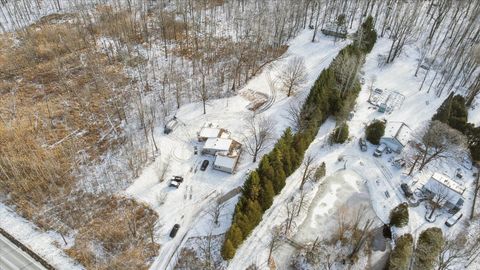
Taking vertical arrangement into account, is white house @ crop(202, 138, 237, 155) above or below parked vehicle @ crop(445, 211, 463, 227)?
above

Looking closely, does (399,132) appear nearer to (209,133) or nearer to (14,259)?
(209,133)

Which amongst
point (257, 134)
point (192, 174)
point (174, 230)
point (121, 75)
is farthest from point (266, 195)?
point (121, 75)

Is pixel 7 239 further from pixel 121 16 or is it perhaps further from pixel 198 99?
pixel 121 16

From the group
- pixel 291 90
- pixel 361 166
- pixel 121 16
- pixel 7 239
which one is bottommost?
pixel 7 239

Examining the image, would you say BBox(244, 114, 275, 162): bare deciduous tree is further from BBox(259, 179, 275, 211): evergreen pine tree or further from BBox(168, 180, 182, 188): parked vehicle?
BBox(168, 180, 182, 188): parked vehicle

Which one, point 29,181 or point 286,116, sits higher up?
point 286,116

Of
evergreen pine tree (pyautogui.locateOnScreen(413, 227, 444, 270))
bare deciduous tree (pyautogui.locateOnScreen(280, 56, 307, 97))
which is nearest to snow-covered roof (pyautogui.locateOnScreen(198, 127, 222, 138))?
bare deciduous tree (pyautogui.locateOnScreen(280, 56, 307, 97))

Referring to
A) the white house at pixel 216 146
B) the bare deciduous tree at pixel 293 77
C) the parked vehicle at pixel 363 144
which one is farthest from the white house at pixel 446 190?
the white house at pixel 216 146

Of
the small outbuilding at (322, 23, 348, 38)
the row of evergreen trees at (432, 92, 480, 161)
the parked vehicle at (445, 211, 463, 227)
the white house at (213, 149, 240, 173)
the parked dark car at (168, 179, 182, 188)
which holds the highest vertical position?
the small outbuilding at (322, 23, 348, 38)

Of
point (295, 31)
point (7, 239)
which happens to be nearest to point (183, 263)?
point (7, 239)
